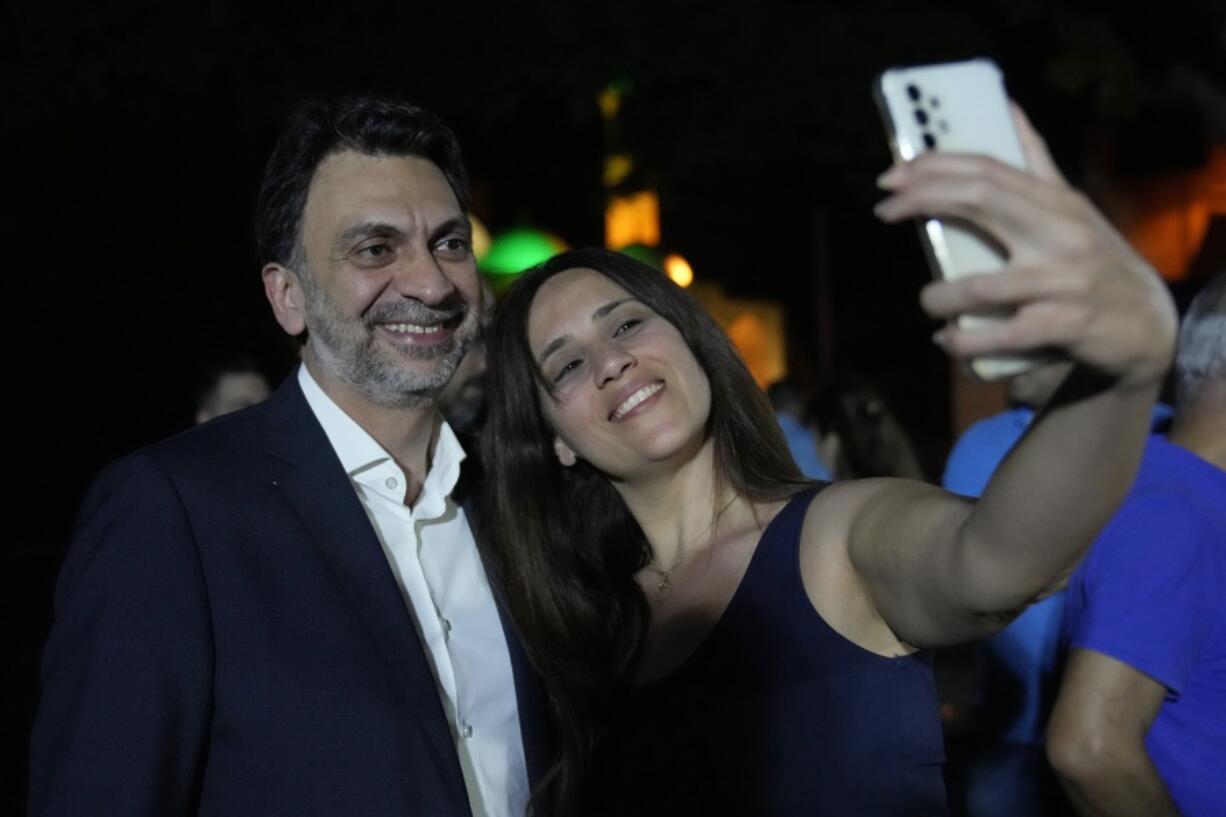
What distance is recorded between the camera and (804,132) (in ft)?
28.1

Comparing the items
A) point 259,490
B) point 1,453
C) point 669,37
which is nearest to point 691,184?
point 669,37

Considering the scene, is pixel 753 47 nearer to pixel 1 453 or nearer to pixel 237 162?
pixel 237 162

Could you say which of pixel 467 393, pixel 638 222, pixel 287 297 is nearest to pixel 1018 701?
pixel 287 297

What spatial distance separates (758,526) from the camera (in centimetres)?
252

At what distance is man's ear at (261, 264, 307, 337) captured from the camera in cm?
261

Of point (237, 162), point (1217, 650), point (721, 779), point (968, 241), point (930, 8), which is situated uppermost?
point (237, 162)

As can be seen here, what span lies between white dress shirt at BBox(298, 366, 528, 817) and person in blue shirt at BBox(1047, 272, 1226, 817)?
108 cm

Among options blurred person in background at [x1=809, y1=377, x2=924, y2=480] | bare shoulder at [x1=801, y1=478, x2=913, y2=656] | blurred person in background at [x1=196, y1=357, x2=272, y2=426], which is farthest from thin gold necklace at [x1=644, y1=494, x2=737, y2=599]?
blurred person in background at [x1=809, y1=377, x2=924, y2=480]

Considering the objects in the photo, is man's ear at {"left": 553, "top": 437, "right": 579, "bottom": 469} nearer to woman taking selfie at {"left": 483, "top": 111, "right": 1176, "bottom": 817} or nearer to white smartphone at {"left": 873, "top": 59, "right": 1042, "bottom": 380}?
woman taking selfie at {"left": 483, "top": 111, "right": 1176, "bottom": 817}

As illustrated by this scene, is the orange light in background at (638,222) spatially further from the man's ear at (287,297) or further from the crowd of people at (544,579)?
the man's ear at (287,297)

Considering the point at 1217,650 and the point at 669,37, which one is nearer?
the point at 1217,650

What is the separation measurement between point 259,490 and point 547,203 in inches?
508

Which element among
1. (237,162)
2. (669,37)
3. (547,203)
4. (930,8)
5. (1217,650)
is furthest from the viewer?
(547,203)

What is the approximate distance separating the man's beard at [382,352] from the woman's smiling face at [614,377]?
0.34 metres
